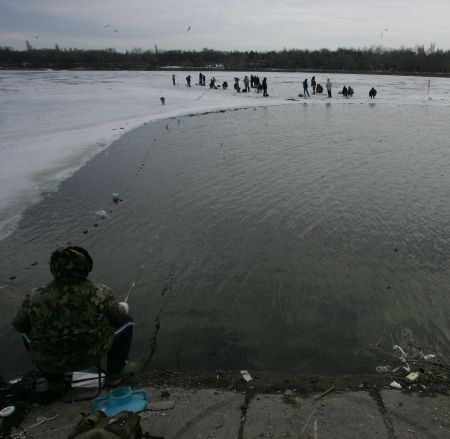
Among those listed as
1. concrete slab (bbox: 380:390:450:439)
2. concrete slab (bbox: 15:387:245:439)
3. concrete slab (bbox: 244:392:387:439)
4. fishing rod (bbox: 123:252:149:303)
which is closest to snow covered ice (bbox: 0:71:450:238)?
fishing rod (bbox: 123:252:149:303)

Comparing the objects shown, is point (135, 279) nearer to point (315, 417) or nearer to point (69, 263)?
point (69, 263)

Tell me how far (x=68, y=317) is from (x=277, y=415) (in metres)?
2.05

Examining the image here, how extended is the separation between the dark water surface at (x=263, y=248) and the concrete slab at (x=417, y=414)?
779 mm

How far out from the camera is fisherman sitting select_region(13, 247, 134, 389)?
126 inches

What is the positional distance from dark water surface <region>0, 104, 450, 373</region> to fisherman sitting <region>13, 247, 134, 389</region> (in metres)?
1.36

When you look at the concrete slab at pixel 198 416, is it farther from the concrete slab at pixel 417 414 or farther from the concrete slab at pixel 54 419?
the concrete slab at pixel 417 414

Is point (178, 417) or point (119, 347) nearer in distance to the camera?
point (178, 417)

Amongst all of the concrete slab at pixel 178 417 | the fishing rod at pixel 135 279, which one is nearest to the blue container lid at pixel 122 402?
the concrete slab at pixel 178 417

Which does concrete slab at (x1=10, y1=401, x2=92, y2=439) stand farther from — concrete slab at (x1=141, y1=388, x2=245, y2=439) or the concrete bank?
concrete slab at (x1=141, y1=388, x2=245, y2=439)

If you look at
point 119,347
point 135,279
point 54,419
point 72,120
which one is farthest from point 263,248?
point 72,120

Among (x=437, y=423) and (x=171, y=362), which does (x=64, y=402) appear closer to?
(x=171, y=362)

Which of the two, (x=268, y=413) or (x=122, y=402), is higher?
(x=122, y=402)

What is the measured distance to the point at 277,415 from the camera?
3.61 metres

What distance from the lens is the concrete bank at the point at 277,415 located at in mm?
3400
